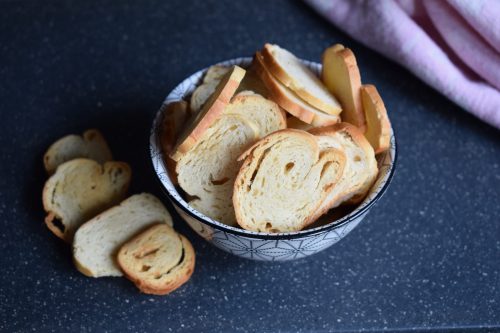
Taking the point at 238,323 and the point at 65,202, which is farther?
the point at 65,202

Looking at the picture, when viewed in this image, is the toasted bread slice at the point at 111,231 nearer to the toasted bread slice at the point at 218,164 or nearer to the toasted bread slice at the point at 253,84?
the toasted bread slice at the point at 218,164

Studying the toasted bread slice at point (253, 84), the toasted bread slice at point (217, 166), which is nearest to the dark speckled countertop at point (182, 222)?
the toasted bread slice at point (217, 166)

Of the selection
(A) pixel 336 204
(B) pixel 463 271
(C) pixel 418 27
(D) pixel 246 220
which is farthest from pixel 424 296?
(C) pixel 418 27

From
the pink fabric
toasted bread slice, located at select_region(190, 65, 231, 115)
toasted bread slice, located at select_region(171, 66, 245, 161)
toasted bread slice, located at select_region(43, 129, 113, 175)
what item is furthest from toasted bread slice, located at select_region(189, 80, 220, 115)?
the pink fabric

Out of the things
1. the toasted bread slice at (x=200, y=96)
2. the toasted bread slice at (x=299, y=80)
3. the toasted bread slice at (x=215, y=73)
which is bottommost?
the toasted bread slice at (x=200, y=96)

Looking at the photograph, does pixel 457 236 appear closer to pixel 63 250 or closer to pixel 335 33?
pixel 335 33

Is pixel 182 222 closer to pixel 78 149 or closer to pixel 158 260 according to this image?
pixel 158 260

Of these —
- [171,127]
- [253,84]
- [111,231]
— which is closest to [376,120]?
[253,84]
